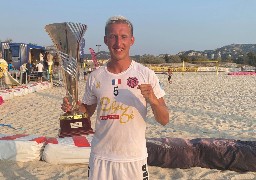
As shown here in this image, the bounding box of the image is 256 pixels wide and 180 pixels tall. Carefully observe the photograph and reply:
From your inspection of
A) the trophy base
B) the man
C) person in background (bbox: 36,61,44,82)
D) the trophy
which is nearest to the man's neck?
the man

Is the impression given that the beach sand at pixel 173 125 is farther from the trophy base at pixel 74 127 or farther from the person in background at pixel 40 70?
the person in background at pixel 40 70

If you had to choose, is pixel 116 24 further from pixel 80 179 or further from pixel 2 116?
pixel 2 116

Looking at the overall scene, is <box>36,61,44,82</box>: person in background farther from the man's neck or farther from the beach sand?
the man's neck

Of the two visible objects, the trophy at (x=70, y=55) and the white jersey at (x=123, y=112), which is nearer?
the white jersey at (x=123, y=112)

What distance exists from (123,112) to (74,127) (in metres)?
2.25

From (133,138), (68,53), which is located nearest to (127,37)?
(133,138)

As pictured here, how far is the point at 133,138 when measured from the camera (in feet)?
7.09

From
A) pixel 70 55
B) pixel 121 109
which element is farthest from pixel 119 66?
pixel 70 55

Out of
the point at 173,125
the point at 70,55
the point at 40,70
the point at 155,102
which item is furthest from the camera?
the point at 40,70

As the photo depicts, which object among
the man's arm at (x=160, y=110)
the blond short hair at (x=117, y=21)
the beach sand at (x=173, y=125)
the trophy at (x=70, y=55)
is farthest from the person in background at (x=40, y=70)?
the man's arm at (x=160, y=110)

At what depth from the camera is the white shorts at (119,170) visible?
2125mm

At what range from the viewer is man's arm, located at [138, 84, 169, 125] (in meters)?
1.97

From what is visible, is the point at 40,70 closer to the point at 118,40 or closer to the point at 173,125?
the point at 173,125

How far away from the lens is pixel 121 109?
84.3 inches
